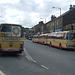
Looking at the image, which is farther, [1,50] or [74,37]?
[74,37]

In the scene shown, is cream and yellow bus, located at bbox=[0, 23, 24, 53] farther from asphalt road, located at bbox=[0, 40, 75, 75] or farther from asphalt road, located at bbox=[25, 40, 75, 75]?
asphalt road, located at bbox=[25, 40, 75, 75]

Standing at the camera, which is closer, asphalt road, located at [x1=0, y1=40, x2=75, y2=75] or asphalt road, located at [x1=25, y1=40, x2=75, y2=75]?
asphalt road, located at [x1=0, y1=40, x2=75, y2=75]

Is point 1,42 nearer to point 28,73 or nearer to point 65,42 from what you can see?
point 28,73

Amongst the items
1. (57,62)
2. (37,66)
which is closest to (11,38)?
(57,62)

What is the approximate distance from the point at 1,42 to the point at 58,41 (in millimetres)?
12348

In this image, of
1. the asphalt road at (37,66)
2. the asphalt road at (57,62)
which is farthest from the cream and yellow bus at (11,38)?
the asphalt road at (57,62)

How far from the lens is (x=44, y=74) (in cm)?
713

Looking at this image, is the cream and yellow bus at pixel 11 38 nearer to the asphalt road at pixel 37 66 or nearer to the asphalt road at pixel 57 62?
the asphalt road at pixel 37 66

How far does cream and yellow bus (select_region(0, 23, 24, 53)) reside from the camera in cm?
1309

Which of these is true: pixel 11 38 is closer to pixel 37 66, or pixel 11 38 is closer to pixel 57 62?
pixel 57 62

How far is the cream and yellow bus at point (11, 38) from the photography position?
13086 mm

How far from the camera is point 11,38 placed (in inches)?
525

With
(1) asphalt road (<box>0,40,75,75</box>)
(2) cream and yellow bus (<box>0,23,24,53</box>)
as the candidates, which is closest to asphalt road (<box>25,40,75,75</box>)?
(1) asphalt road (<box>0,40,75,75</box>)

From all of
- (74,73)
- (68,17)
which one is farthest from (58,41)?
(68,17)
